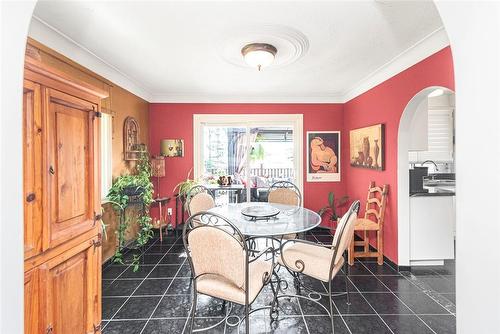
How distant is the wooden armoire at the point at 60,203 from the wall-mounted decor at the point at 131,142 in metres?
2.13

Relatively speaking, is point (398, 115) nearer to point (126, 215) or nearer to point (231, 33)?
point (231, 33)

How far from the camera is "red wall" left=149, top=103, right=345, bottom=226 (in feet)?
15.3

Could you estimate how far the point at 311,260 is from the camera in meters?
2.15

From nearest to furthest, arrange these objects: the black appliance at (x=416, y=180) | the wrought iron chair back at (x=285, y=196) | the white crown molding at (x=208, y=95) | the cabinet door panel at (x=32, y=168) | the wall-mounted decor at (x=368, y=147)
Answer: the cabinet door panel at (x=32, y=168) → the white crown molding at (x=208, y=95) → the black appliance at (x=416, y=180) → the wall-mounted decor at (x=368, y=147) → the wrought iron chair back at (x=285, y=196)

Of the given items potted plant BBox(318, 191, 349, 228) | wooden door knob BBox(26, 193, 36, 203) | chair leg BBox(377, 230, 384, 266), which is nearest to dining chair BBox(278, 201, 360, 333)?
chair leg BBox(377, 230, 384, 266)

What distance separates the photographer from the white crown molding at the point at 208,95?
89.7 inches

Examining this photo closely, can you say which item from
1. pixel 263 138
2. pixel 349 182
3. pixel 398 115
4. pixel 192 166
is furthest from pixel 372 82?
pixel 192 166

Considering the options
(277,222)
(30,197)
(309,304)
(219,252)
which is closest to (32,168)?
(30,197)

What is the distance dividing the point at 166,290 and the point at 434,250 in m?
3.14

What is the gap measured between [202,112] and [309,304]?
354cm

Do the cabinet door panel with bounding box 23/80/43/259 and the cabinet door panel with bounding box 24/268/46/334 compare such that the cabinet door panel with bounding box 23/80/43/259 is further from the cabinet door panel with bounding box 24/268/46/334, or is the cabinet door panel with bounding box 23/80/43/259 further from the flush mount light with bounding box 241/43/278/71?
the flush mount light with bounding box 241/43/278/71

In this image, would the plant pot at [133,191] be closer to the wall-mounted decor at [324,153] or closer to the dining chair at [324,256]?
the dining chair at [324,256]

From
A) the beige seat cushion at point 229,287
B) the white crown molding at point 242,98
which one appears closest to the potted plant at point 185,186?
the white crown molding at point 242,98

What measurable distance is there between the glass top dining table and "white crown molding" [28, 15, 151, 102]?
2175 mm
